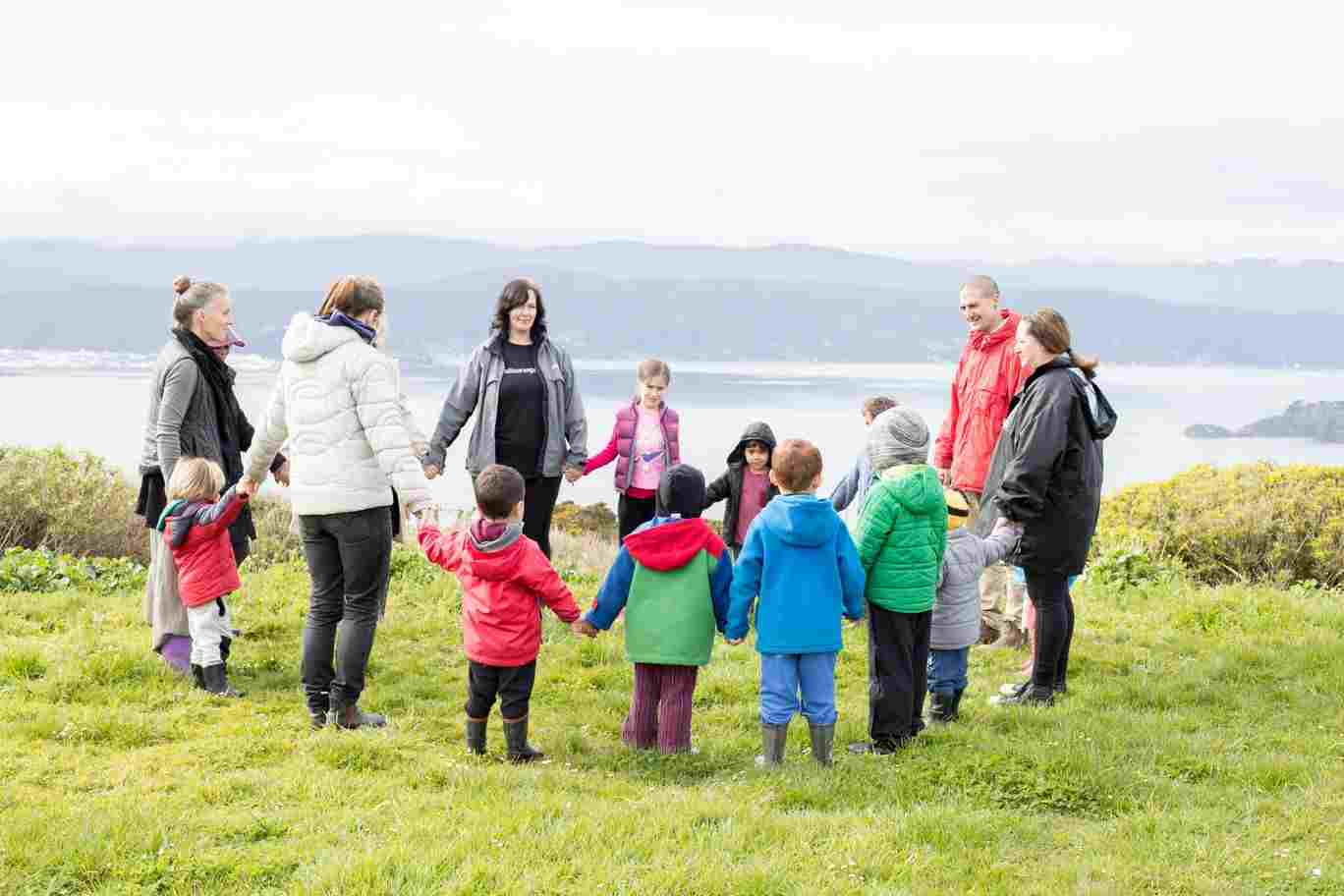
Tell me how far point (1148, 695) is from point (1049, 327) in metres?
2.28

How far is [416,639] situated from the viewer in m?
8.31

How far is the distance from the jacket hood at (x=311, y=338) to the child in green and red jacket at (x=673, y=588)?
5.52 ft

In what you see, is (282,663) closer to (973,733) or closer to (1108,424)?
(973,733)

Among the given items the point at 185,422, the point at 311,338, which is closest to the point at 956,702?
the point at 311,338

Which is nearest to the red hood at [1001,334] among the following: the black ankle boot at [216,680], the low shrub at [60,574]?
the black ankle boot at [216,680]

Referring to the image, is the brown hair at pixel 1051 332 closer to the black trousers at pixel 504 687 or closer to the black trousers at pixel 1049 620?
the black trousers at pixel 1049 620

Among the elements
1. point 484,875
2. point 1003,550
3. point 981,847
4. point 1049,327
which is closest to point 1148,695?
point 1003,550

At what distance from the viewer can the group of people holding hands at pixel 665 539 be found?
18.6 feet

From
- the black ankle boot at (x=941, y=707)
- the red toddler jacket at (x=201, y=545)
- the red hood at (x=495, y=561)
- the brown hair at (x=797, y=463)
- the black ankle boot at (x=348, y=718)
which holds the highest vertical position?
the brown hair at (x=797, y=463)

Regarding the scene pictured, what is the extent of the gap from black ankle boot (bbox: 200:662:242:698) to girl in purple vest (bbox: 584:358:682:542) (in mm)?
2663

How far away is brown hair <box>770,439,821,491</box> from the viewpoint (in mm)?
5602

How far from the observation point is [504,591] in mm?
5676

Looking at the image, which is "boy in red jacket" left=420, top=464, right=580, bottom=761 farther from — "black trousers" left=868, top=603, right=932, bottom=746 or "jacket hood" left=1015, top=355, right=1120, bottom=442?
"jacket hood" left=1015, top=355, right=1120, bottom=442

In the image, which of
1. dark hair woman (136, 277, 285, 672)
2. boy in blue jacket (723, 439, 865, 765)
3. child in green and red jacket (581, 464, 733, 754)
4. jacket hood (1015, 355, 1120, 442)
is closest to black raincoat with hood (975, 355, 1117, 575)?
jacket hood (1015, 355, 1120, 442)
